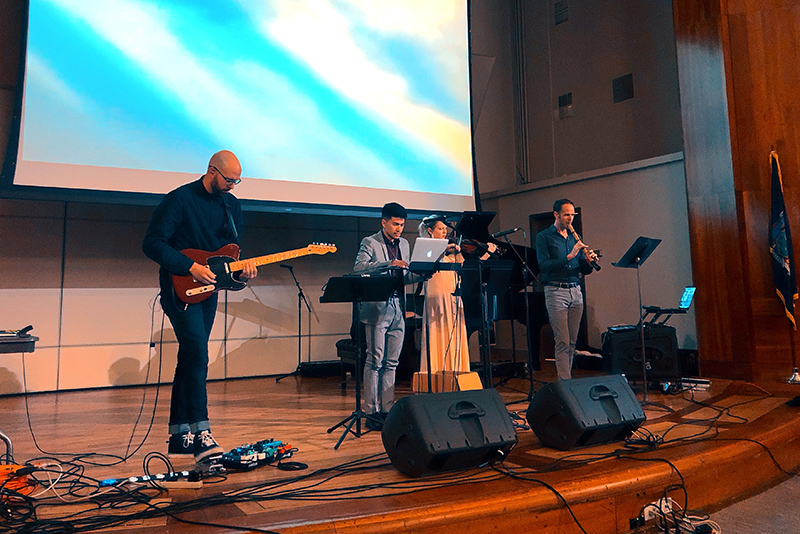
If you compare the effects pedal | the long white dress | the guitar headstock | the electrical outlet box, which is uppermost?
the guitar headstock

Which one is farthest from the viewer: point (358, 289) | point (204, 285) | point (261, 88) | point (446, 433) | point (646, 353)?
point (261, 88)

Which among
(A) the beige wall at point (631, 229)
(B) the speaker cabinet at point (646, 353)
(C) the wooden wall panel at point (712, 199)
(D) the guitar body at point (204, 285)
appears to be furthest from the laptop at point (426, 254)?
(A) the beige wall at point (631, 229)

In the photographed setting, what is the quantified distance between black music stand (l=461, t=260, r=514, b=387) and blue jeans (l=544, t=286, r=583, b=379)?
511 millimetres

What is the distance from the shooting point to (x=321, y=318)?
697cm

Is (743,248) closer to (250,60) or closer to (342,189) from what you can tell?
(342,189)

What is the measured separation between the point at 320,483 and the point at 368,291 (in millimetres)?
1181

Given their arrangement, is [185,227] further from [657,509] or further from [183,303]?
[657,509]

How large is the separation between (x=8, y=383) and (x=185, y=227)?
3684 mm

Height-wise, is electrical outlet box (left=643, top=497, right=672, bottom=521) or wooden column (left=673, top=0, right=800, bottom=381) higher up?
wooden column (left=673, top=0, right=800, bottom=381)

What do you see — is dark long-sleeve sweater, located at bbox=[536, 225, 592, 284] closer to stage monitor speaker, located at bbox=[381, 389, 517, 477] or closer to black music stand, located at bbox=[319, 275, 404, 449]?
black music stand, located at bbox=[319, 275, 404, 449]

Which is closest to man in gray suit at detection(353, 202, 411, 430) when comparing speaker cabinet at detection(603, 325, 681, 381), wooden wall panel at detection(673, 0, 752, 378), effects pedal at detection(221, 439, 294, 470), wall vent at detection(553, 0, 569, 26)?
effects pedal at detection(221, 439, 294, 470)

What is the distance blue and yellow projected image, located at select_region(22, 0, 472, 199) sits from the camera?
4.67 metres

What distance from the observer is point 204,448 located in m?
2.62

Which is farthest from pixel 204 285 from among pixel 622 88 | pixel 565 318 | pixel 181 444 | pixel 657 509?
pixel 622 88
